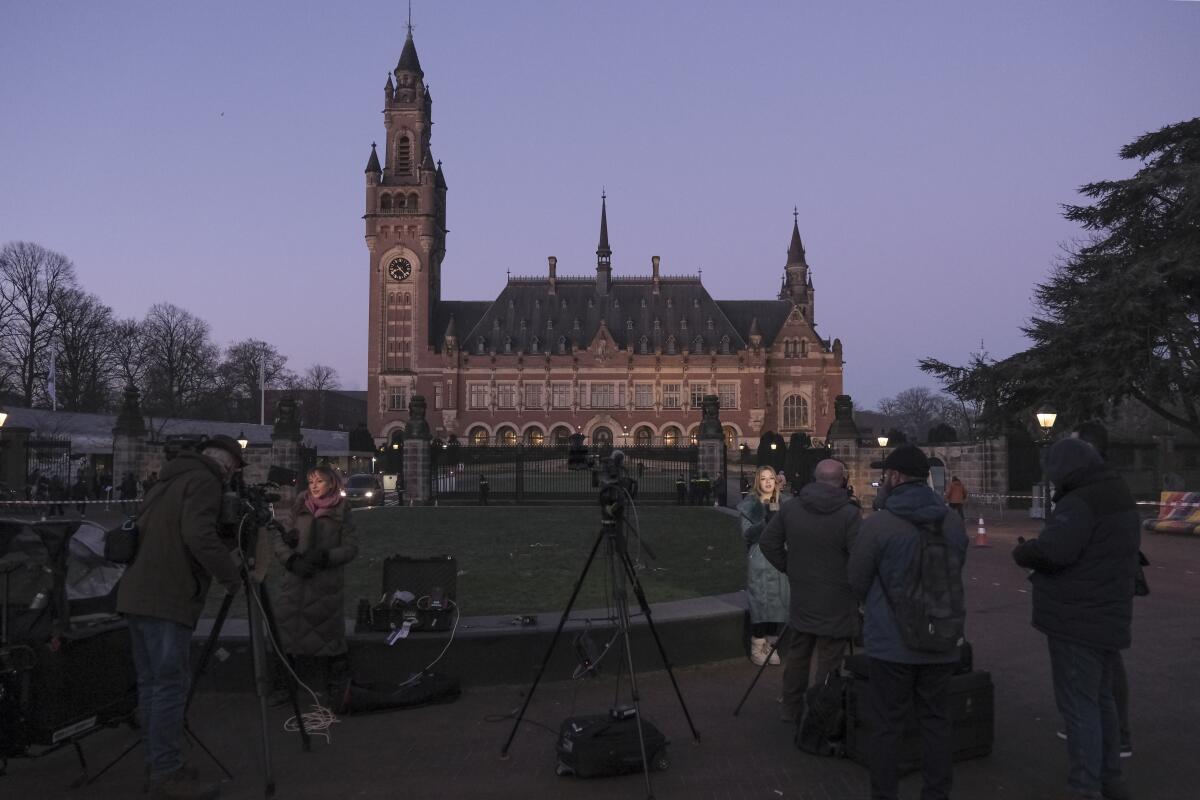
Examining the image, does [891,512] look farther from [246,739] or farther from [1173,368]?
[1173,368]

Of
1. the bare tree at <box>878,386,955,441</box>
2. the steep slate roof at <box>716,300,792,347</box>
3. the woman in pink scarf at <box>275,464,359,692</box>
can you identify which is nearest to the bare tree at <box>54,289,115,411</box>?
the steep slate roof at <box>716,300,792,347</box>

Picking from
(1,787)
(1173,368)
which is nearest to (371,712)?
(1,787)

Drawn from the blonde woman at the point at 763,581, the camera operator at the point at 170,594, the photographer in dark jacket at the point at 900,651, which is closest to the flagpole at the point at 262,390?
the blonde woman at the point at 763,581

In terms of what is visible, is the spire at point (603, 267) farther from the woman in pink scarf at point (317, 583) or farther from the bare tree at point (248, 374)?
the woman in pink scarf at point (317, 583)

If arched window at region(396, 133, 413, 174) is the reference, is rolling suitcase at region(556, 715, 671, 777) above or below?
below

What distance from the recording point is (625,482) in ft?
18.5

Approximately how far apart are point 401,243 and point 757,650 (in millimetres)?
66720

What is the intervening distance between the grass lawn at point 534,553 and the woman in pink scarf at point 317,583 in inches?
77.2

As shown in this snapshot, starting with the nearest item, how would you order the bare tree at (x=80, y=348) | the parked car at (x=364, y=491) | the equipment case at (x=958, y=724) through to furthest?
the equipment case at (x=958, y=724) → the parked car at (x=364, y=491) → the bare tree at (x=80, y=348)

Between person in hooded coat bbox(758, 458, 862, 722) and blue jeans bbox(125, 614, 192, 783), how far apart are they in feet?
11.7

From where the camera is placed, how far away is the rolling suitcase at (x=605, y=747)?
4934 millimetres

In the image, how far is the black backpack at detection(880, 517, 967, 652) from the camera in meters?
4.19

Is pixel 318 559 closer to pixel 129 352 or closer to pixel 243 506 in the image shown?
pixel 243 506

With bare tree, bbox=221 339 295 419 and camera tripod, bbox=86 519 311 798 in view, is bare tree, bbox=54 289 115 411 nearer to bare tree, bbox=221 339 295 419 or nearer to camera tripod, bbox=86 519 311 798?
bare tree, bbox=221 339 295 419
